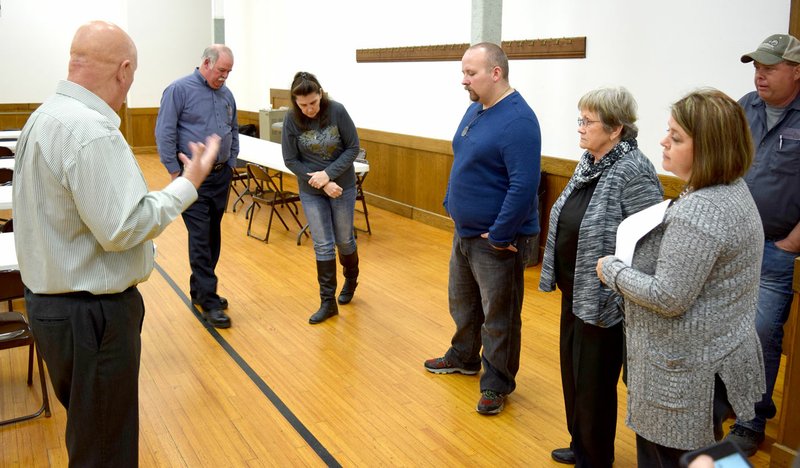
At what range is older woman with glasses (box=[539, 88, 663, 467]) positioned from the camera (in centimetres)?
256

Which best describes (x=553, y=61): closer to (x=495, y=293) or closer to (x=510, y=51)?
(x=510, y=51)

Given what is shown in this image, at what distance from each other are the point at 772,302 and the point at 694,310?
4.84ft

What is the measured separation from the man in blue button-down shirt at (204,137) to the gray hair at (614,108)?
276cm

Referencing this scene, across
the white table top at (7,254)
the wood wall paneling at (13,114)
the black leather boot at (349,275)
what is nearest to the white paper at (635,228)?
the white table top at (7,254)

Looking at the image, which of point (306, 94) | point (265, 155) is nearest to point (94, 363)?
point (306, 94)

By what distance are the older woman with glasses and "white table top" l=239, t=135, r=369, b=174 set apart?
15.0 feet

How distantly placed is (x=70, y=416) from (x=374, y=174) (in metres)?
6.94

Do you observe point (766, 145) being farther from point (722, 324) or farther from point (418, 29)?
point (418, 29)

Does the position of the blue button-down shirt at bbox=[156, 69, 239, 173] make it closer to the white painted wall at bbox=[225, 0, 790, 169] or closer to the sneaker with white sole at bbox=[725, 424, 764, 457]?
the white painted wall at bbox=[225, 0, 790, 169]

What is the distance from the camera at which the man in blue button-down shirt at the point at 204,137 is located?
4.62 metres

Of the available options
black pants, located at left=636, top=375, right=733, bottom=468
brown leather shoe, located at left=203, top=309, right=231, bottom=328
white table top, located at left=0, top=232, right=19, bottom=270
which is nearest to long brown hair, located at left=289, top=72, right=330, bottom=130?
brown leather shoe, located at left=203, top=309, right=231, bottom=328

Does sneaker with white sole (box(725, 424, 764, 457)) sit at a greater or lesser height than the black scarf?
lesser

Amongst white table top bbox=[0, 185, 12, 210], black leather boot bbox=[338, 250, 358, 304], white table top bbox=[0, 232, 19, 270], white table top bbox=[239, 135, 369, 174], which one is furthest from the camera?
white table top bbox=[239, 135, 369, 174]

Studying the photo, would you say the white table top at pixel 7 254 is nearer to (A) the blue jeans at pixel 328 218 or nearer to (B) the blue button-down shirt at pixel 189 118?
(B) the blue button-down shirt at pixel 189 118
